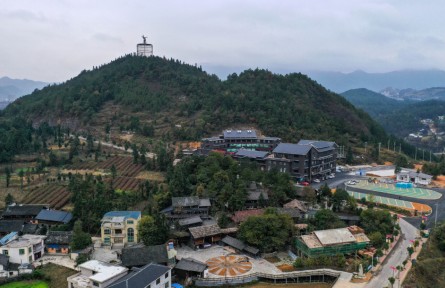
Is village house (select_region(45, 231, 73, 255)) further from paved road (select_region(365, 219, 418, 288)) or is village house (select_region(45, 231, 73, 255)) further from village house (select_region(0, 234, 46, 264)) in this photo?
paved road (select_region(365, 219, 418, 288))

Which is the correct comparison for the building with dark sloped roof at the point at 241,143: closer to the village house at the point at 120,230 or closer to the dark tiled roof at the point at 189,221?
the dark tiled roof at the point at 189,221

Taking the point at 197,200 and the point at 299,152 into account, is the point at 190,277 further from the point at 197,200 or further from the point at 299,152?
the point at 299,152

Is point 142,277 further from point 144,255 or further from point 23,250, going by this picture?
point 23,250

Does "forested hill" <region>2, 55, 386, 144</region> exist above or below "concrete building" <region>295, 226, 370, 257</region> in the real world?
above

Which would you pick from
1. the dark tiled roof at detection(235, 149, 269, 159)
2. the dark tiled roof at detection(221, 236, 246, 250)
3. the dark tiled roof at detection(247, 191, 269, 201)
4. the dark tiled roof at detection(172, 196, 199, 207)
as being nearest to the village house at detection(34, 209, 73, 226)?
the dark tiled roof at detection(172, 196, 199, 207)

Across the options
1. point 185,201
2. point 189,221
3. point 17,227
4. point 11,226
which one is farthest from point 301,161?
point 11,226

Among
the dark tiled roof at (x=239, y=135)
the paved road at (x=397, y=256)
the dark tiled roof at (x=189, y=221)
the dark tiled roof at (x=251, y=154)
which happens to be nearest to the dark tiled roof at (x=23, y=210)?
the dark tiled roof at (x=189, y=221)
